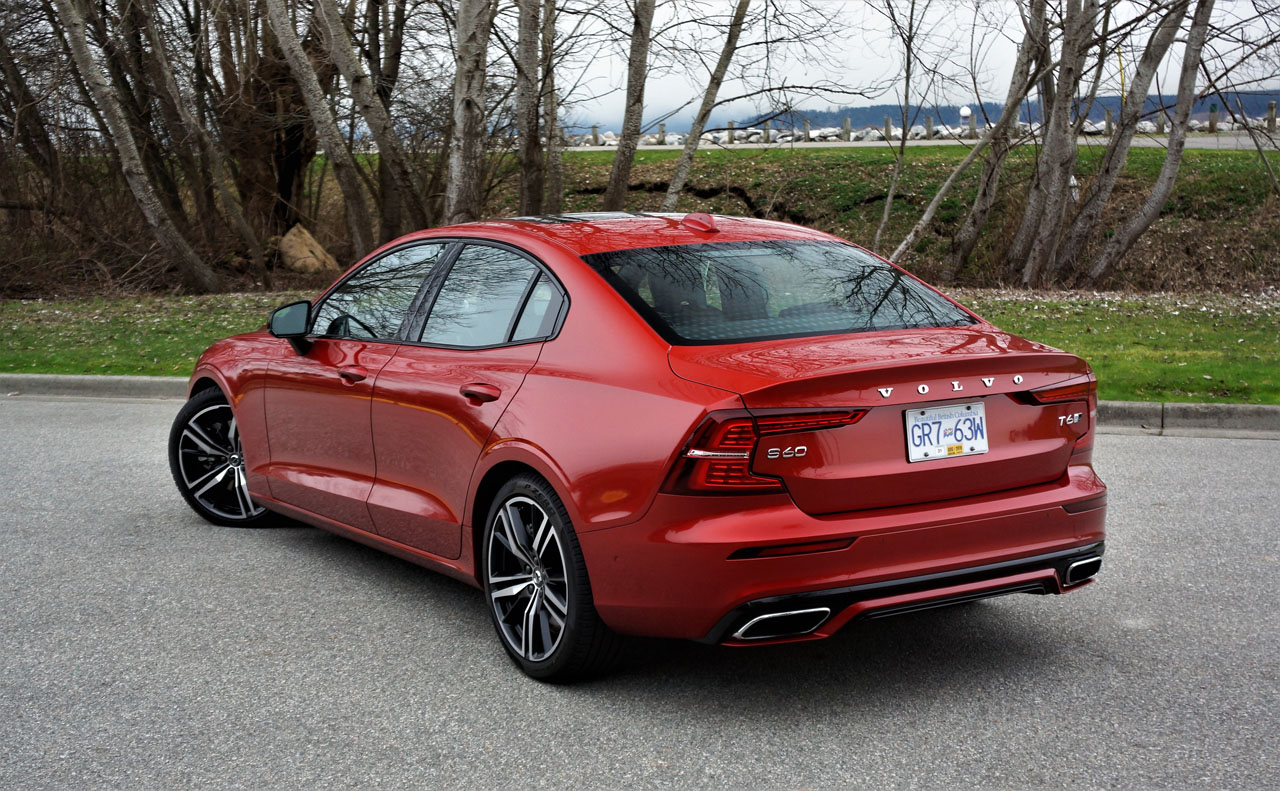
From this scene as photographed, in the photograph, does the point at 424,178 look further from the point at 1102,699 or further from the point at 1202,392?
the point at 1102,699

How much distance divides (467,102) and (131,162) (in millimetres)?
7934

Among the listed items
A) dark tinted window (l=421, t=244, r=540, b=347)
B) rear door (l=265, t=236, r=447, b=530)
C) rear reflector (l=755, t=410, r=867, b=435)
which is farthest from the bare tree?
rear reflector (l=755, t=410, r=867, b=435)

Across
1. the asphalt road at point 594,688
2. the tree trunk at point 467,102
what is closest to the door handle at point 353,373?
the asphalt road at point 594,688

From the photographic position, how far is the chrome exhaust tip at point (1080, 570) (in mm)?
4207

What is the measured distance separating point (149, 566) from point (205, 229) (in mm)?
18378

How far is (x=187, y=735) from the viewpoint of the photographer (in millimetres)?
4004

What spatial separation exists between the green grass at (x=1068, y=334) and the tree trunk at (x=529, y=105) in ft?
13.1

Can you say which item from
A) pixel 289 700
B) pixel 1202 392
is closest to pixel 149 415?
pixel 289 700

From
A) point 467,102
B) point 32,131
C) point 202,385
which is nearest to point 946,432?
point 202,385

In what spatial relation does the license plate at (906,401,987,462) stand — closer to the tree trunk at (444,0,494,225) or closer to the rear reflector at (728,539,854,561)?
the rear reflector at (728,539,854,561)

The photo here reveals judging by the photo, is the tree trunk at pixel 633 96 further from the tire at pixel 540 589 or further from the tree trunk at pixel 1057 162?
the tire at pixel 540 589

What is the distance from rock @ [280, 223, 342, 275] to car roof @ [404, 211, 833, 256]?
18.9 m

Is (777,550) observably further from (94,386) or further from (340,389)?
(94,386)

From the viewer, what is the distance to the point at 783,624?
379 centimetres
